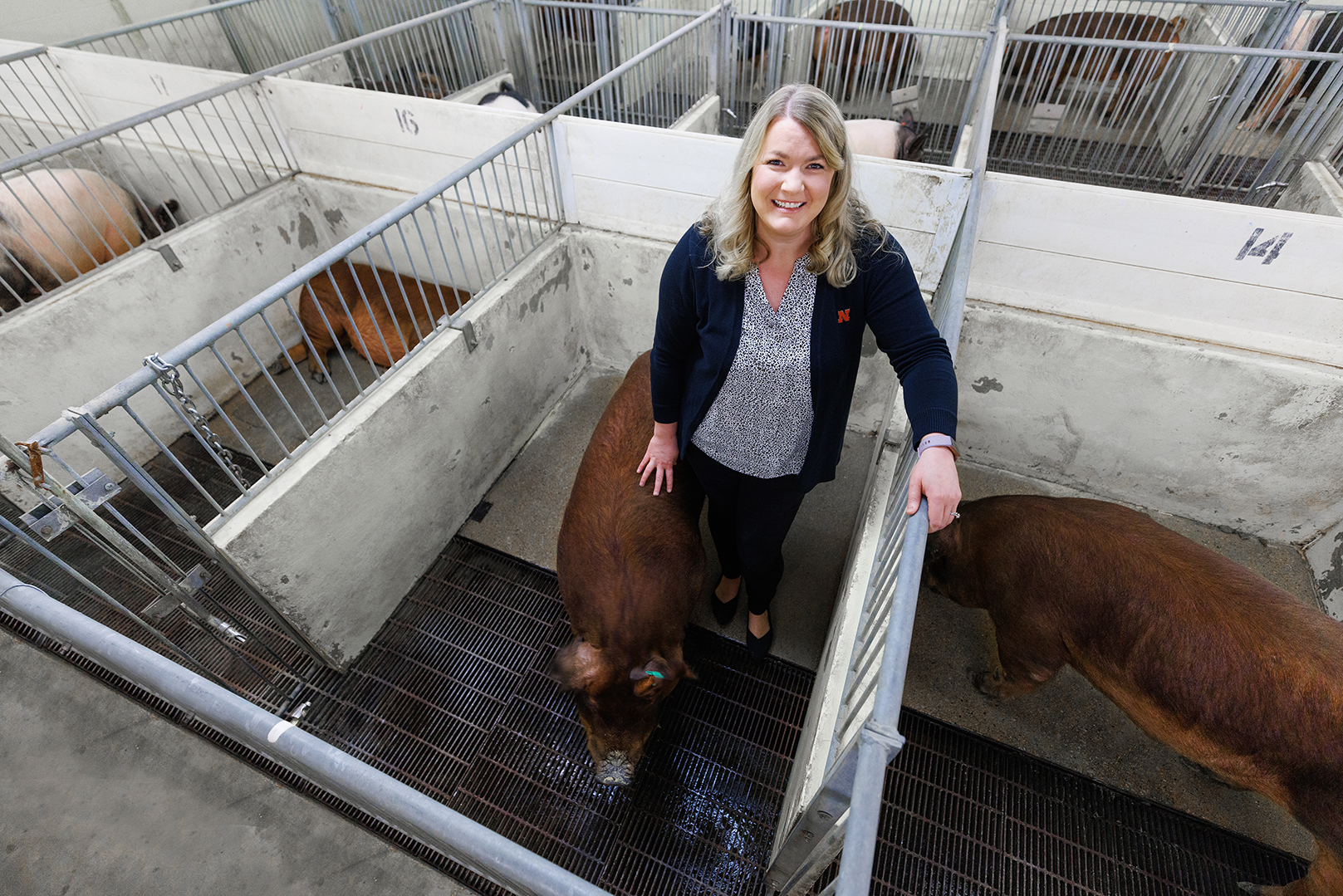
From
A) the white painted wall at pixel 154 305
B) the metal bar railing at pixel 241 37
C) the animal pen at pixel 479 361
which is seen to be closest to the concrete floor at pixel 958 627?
the animal pen at pixel 479 361

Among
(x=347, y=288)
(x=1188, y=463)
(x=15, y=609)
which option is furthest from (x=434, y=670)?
(x=1188, y=463)

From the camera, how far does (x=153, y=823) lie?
216cm

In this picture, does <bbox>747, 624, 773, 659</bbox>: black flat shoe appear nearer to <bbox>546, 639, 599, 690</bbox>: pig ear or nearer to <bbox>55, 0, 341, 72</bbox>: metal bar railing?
<bbox>546, 639, 599, 690</bbox>: pig ear

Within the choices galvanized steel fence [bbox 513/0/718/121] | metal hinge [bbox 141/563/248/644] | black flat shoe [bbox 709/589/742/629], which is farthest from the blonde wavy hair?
galvanized steel fence [bbox 513/0/718/121]

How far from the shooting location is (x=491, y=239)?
3.84 m

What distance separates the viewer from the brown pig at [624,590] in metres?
2.11

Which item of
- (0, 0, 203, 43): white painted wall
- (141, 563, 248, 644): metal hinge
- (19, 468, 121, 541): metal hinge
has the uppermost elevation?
(0, 0, 203, 43): white painted wall

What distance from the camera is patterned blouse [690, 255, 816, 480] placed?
1557 mm

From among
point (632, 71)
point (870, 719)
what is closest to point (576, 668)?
point (870, 719)

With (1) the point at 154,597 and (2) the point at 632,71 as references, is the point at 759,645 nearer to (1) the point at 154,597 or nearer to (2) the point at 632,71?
(1) the point at 154,597

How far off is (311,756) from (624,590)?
4.04 ft

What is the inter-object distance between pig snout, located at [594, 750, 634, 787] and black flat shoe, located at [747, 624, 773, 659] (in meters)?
0.76

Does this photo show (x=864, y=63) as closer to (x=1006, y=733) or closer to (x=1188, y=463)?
(x=1188, y=463)

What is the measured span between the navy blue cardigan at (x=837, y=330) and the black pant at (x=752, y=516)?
0.29 m
